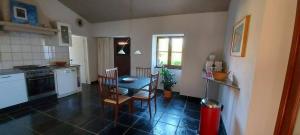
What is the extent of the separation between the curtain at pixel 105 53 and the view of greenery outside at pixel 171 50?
1815 millimetres

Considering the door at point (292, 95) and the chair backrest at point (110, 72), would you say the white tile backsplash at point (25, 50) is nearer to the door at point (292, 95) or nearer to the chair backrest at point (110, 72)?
the chair backrest at point (110, 72)

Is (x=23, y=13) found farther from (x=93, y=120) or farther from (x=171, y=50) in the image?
(x=171, y=50)

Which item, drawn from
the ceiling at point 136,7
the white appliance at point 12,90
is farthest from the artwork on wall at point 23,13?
the white appliance at point 12,90

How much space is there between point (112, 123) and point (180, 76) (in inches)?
93.5

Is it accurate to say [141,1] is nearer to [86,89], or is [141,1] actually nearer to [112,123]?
[112,123]

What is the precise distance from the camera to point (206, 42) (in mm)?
3410

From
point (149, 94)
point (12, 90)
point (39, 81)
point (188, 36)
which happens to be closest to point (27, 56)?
point (39, 81)

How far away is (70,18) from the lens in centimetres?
422

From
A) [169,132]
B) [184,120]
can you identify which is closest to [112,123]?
[169,132]

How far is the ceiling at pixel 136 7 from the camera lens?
3.10m

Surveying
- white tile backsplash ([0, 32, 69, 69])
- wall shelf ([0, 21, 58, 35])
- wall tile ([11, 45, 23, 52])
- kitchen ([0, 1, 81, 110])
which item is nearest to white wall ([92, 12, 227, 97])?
kitchen ([0, 1, 81, 110])

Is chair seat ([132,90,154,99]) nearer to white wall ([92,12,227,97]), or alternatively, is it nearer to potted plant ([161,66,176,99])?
potted plant ([161,66,176,99])

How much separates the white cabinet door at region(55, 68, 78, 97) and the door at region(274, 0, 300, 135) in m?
4.28

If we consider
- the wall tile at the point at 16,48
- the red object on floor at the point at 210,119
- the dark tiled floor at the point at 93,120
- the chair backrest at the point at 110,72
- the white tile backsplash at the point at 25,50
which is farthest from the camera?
the wall tile at the point at 16,48
